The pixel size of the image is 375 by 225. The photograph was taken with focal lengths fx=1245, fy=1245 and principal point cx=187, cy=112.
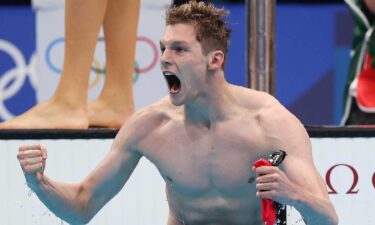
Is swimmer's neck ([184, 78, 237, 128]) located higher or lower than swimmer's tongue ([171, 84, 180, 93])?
lower

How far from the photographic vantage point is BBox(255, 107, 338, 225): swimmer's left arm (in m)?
3.78

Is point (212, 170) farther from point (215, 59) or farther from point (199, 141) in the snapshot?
point (215, 59)

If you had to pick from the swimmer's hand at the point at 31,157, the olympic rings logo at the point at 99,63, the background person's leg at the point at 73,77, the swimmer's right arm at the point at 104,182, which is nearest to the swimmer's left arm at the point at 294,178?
the swimmer's right arm at the point at 104,182

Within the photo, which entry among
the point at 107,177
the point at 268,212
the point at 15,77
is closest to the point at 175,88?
the point at 107,177

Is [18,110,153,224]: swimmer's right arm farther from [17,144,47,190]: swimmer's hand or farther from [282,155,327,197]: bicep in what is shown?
[282,155,327,197]: bicep

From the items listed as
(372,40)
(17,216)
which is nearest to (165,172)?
(17,216)

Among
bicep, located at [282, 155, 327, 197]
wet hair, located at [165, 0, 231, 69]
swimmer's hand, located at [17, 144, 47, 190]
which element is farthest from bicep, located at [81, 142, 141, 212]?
bicep, located at [282, 155, 327, 197]

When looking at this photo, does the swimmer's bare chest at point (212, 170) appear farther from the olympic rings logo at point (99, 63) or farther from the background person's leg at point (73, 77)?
the olympic rings logo at point (99, 63)

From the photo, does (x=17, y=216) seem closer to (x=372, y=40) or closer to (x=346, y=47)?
(x=372, y=40)

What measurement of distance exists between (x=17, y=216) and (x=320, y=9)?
2.99 m

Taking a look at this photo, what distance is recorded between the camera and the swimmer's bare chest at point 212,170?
4.42 meters

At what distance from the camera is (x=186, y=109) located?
14.7 ft

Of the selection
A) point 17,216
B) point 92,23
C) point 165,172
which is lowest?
point 17,216

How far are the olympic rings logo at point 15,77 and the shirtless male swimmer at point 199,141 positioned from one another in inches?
116
